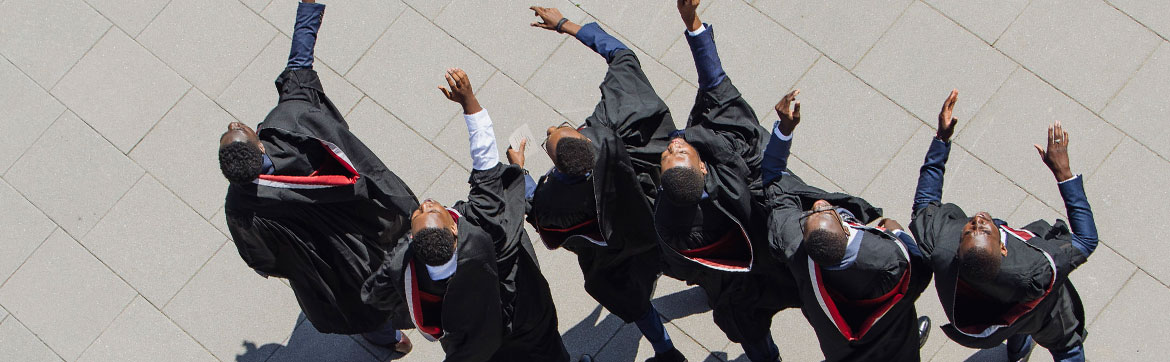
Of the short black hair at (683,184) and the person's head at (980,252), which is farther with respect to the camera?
the short black hair at (683,184)

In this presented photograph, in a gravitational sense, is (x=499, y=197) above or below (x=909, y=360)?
below

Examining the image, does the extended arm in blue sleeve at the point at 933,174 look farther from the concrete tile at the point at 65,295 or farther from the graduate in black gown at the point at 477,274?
the concrete tile at the point at 65,295

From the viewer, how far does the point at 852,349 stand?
481cm

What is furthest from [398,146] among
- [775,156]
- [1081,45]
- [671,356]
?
[1081,45]

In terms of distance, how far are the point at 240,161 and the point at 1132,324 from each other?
5171 millimetres

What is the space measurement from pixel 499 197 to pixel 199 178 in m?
2.89

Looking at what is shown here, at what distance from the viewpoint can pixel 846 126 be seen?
662 centimetres

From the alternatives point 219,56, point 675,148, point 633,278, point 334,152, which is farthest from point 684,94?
point 219,56

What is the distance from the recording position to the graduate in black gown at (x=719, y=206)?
15.6ft

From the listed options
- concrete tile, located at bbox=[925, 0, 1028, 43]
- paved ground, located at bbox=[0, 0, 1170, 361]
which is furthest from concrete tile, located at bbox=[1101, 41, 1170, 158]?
concrete tile, located at bbox=[925, 0, 1028, 43]

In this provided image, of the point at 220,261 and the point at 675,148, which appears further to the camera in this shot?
the point at 220,261

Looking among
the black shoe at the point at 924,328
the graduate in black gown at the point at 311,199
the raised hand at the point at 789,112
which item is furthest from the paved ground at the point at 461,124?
the raised hand at the point at 789,112

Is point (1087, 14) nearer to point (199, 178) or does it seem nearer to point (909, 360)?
point (909, 360)

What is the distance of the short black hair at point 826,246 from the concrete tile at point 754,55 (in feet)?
7.83
